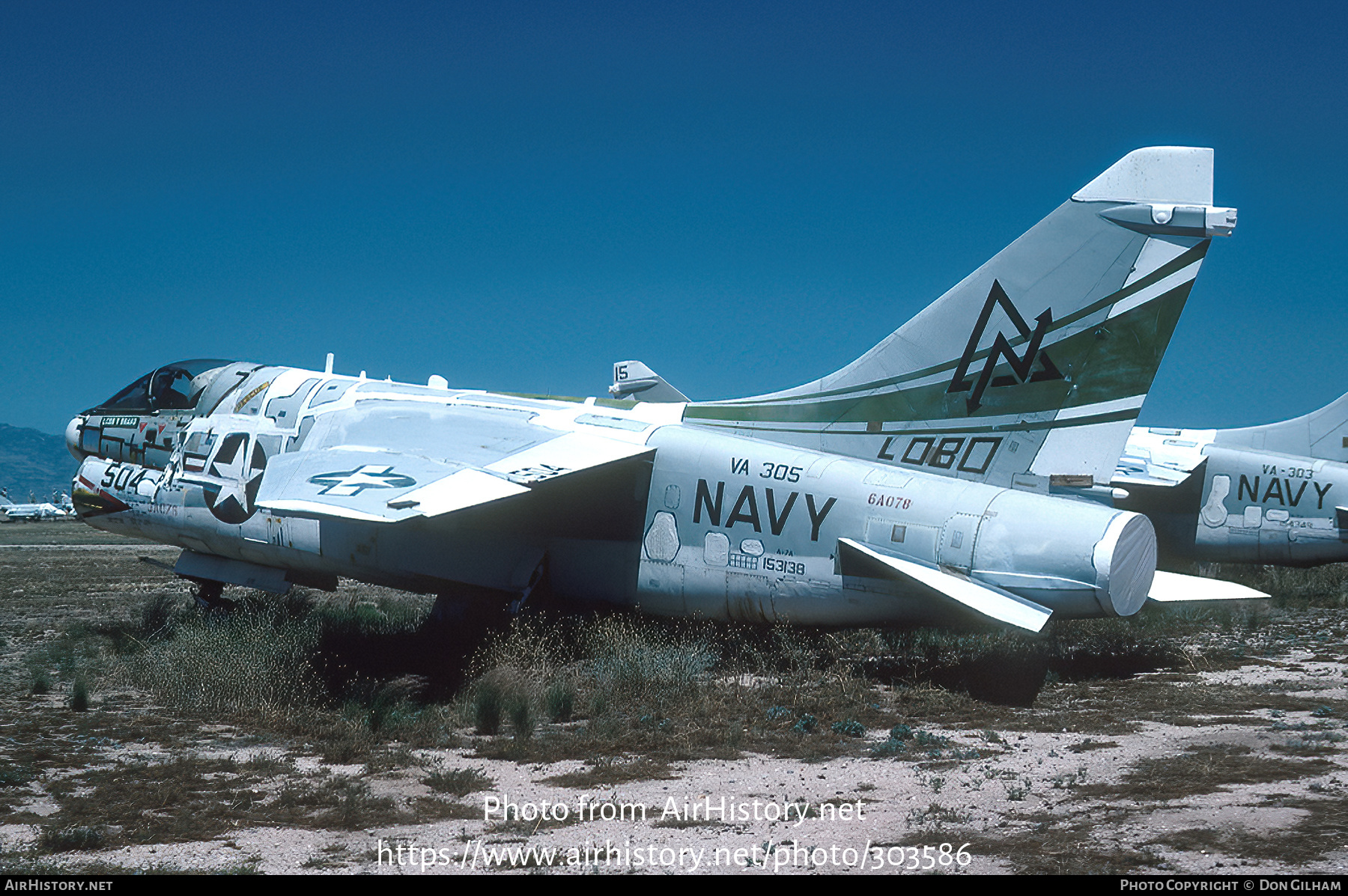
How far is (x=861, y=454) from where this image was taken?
10.5 m

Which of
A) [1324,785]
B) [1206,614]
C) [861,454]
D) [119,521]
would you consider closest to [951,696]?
[861,454]

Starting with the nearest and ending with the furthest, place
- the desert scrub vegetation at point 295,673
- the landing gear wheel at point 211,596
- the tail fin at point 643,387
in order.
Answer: the desert scrub vegetation at point 295,673
the landing gear wheel at point 211,596
the tail fin at point 643,387

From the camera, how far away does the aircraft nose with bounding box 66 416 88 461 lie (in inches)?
580

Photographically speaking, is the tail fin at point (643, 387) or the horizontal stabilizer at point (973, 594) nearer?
the horizontal stabilizer at point (973, 594)

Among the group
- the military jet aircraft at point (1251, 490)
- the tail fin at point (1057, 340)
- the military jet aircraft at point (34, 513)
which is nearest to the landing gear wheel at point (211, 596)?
the tail fin at point (1057, 340)

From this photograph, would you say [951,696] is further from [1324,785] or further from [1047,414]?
[1324,785]

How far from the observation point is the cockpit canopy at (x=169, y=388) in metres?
14.2

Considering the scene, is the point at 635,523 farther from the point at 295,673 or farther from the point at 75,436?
the point at 75,436

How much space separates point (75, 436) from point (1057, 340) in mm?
14047

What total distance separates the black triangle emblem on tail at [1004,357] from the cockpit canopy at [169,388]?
10.7m

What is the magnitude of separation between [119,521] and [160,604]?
226 centimetres

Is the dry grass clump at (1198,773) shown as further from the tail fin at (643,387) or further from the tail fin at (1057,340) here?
the tail fin at (643,387)

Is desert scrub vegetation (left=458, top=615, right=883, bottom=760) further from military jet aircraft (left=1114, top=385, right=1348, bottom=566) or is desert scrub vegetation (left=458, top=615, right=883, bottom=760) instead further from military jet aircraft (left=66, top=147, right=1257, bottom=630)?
military jet aircraft (left=1114, top=385, right=1348, bottom=566)

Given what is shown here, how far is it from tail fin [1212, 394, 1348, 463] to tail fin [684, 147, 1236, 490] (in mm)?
11977
